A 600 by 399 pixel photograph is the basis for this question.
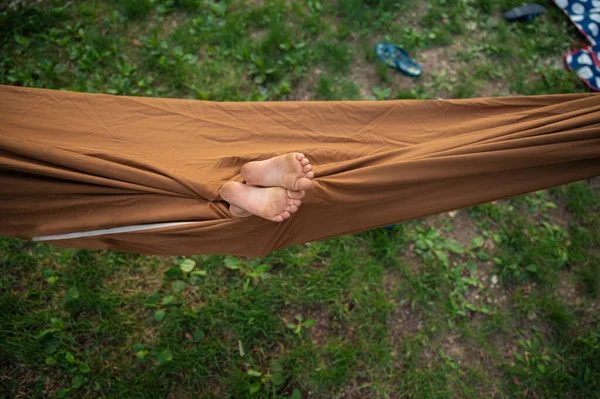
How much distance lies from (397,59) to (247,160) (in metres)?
1.71

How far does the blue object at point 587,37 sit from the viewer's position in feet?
9.05

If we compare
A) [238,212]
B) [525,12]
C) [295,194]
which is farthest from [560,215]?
[238,212]

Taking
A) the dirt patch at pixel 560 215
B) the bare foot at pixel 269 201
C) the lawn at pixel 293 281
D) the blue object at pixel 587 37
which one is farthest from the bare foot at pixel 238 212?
the blue object at pixel 587 37

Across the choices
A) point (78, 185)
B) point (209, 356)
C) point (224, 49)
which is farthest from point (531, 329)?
point (224, 49)

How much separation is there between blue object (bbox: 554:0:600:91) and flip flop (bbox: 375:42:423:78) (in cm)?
113

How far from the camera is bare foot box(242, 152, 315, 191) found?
3.93ft

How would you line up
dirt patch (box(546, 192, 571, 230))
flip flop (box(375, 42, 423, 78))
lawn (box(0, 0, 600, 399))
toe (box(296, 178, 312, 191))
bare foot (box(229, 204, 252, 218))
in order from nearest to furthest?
toe (box(296, 178, 312, 191)) < bare foot (box(229, 204, 252, 218)) < lawn (box(0, 0, 600, 399)) < dirt patch (box(546, 192, 571, 230)) < flip flop (box(375, 42, 423, 78))

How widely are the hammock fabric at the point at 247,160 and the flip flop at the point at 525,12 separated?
5.82 ft

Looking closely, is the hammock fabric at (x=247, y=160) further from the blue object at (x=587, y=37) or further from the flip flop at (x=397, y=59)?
the blue object at (x=587, y=37)

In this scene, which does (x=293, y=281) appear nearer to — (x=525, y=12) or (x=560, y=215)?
(x=560, y=215)

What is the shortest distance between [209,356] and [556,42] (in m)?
3.11

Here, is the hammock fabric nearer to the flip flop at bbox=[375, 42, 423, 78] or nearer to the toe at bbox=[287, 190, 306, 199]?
the toe at bbox=[287, 190, 306, 199]

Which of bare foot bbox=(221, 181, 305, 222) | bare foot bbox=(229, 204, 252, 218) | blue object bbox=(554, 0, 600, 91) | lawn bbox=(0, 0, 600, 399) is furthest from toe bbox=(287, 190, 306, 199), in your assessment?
blue object bbox=(554, 0, 600, 91)

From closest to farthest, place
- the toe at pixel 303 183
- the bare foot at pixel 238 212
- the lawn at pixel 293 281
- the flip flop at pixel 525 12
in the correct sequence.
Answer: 1. the toe at pixel 303 183
2. the bare foot at pixel 238 212
3. the lawn at pixel 293 281
4. the flip flop at pixel 525 12
